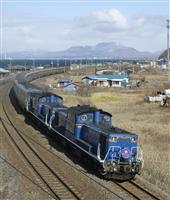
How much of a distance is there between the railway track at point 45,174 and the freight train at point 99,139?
6.99ft

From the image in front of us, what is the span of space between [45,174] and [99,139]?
11.4 ft

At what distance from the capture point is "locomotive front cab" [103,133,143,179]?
77.2 feet

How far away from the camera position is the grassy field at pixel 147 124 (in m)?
26.3

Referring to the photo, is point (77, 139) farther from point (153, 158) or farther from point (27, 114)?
point (27, 114)

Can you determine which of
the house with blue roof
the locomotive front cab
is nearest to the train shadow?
the locomotive front cab

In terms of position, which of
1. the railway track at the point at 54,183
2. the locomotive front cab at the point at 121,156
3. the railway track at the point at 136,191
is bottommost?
the railway track at the point at 136,191

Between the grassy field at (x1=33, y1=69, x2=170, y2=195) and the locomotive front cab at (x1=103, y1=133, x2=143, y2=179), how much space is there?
1.49 meters

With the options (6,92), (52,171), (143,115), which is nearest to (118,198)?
(52,171)

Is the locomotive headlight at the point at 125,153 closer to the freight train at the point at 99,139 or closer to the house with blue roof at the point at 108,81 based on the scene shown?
the freight train at the point at 99,139

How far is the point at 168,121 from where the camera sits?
158ft

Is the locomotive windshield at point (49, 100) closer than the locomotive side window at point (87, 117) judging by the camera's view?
No

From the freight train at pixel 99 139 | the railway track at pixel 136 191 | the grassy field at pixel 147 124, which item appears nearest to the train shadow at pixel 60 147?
the freight train at pixel 99 139

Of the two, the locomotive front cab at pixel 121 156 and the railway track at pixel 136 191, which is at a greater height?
the locomotive front cab at pixel 121 156

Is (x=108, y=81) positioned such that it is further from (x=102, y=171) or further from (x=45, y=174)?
(x=102, y=171)
